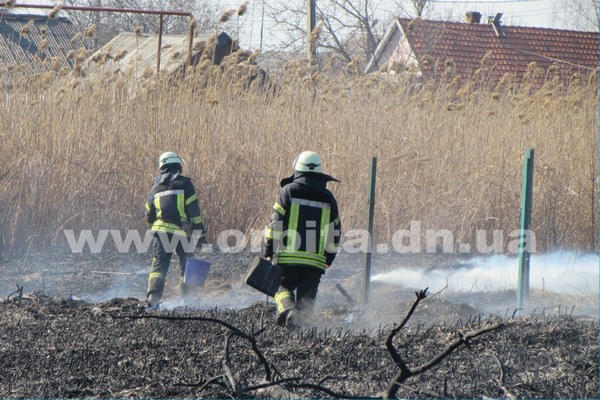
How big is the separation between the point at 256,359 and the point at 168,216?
3.62 metres

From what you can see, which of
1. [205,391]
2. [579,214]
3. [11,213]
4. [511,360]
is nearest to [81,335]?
[205,391]

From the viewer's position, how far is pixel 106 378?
4699mm

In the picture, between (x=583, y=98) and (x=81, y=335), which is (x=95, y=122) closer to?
(x=81, y=335)

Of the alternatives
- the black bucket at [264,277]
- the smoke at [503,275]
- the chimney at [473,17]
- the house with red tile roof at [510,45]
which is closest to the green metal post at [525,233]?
the smoke at [503,275]

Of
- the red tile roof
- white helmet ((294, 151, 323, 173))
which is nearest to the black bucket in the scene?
white helmet ((294, 151, 323, 173))

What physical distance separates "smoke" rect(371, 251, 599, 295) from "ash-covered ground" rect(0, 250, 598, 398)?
0.43 m

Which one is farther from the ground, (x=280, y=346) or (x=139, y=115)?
(x=139, y=115)

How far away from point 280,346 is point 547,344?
6.31ft

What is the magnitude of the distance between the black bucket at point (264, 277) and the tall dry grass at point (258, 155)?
4197 mm

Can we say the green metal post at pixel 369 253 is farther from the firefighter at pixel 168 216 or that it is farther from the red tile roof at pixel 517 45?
the red tile roof at pixel 517 45

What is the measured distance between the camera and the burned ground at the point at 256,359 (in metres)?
4.60

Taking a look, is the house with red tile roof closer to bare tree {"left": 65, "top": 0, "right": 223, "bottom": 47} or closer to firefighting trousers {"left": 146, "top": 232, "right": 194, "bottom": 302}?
bare tree {"left": 65, "top": 0, "right": 223, "bottom": 47}

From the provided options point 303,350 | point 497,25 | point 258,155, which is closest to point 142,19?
point 497,25

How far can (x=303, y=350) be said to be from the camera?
5.55 metres
